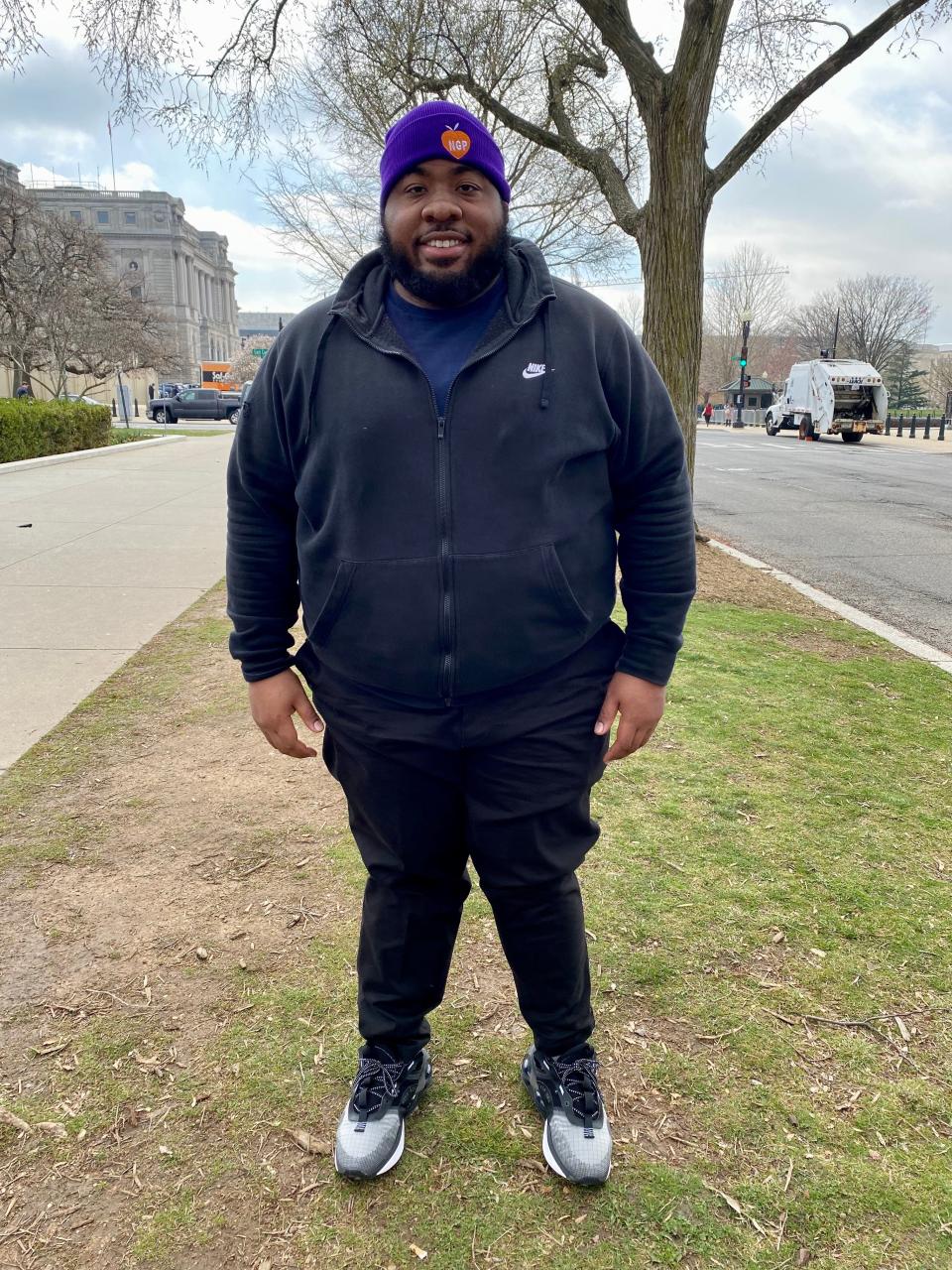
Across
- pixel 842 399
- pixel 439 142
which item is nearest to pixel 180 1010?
pixel 439 142

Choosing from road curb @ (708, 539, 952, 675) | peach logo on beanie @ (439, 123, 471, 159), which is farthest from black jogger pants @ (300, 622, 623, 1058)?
road curb @ (708, 539, 952, 675)

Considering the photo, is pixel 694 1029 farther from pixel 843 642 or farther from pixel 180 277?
pixel 180 277

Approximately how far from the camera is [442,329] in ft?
5.83

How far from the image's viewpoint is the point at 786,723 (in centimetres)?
436

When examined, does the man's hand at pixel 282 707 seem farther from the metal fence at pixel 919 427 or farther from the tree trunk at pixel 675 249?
the metal fence at pixel 919 427

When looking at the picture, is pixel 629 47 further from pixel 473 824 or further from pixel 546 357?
pixel 473 824

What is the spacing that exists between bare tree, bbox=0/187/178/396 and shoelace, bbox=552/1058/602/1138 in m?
26.8

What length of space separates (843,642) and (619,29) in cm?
511

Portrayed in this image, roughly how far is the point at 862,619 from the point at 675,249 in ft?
10.7

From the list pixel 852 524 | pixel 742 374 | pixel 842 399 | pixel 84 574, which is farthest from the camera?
pixel 742 374

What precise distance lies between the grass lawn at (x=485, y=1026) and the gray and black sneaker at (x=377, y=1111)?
5 cm

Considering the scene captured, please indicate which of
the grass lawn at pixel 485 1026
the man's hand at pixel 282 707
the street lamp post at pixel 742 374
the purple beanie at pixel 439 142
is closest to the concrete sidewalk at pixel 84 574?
the grass lawn at pixel 485 1026

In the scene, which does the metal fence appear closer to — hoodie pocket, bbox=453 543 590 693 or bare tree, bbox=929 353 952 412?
bare tree, bbox=929 353 952 412

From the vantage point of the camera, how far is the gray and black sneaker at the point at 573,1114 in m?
1.88
